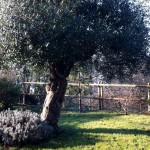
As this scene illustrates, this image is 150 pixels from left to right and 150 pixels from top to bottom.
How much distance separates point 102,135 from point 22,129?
257cm

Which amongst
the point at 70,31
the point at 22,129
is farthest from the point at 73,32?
the point at 22,129

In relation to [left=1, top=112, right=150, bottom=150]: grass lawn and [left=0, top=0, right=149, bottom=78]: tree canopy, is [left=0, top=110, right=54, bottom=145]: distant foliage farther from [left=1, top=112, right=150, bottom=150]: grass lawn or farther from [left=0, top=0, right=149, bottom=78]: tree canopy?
[left=0, top=0, right=149, bottom=78]: tree canopy

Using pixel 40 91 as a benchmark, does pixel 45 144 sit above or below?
below

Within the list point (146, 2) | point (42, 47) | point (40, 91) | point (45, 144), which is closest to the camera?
point (42, 47)

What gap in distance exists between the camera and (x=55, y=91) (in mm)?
11562

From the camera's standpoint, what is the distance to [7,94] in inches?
671

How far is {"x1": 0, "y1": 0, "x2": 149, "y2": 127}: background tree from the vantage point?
9141 millimetres

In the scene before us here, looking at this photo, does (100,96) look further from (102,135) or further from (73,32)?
(73,32)

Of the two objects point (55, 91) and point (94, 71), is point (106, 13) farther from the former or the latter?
point (55, 91)

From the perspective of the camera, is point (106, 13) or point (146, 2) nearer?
point (106, 13)

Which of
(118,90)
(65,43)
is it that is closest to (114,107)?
(118,90)

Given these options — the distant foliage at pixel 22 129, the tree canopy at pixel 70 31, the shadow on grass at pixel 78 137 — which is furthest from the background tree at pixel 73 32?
the shadow on grass at pixel 78 137

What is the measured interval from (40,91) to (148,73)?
36.6ft

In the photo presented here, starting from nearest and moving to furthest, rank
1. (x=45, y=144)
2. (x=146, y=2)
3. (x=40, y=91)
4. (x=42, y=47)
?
(x=42, y=47) < (x=45, y=144) < (x=146, y=2) < (x=40, y=91)
